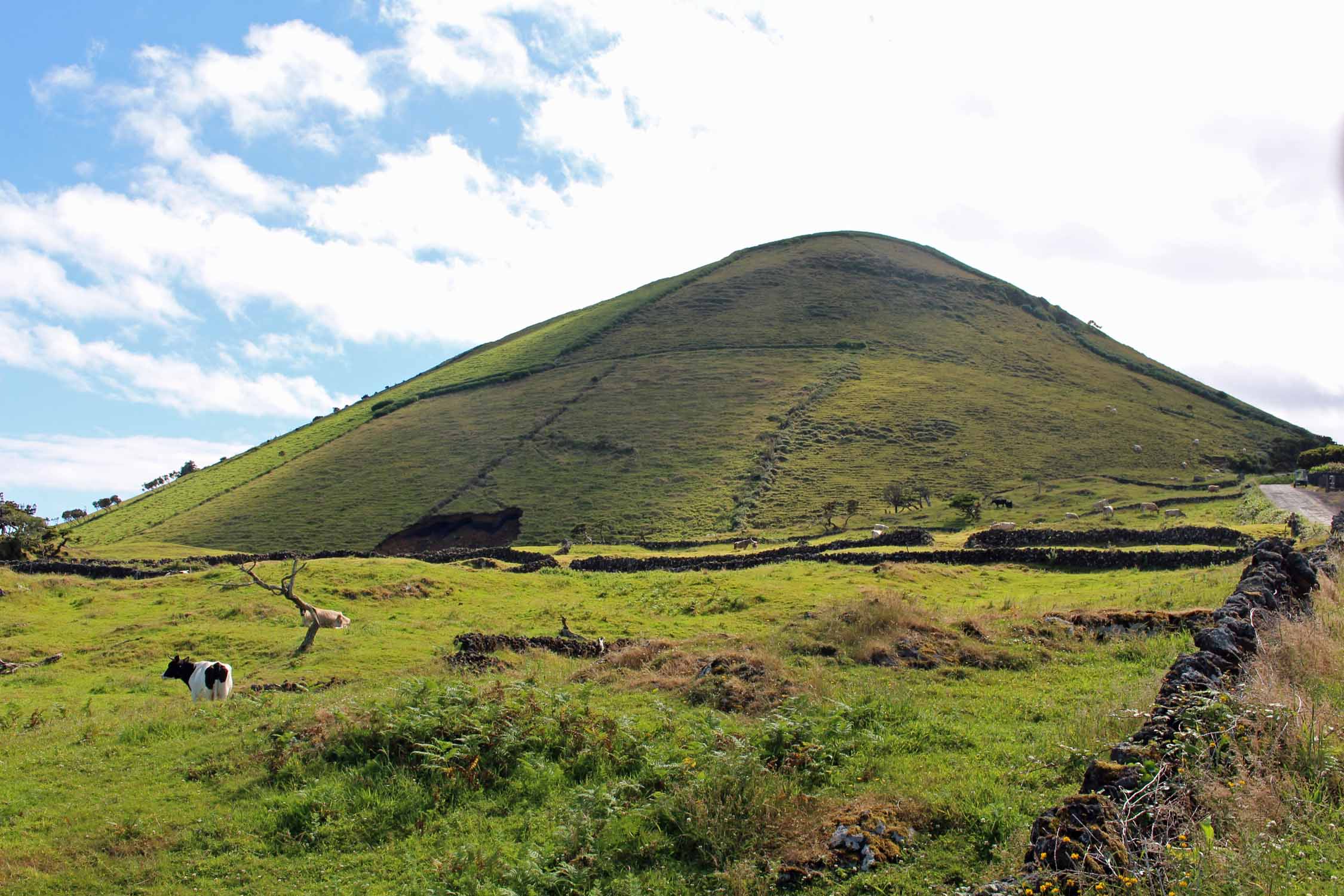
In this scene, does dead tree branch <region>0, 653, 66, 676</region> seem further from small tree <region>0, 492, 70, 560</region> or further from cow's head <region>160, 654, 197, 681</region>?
small tree <region>0, 492, 70, 560</region>

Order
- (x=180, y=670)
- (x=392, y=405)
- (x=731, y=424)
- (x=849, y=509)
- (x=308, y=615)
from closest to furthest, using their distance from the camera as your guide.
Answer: (x=180, y=670)
(x=308, y=615)
(x=849, y=509)
(x=731, y=424)
(x=392, y=405)

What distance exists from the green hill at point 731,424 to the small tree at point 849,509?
2.15 meters

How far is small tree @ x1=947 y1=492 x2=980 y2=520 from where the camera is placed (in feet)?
163

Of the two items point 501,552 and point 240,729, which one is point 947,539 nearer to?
point 501,552

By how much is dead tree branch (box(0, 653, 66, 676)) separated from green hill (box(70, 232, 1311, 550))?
118ft

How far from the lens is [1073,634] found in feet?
47.5

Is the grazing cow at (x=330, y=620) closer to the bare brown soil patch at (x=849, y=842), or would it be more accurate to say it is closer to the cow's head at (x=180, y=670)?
the cow's head at (x=180, y=670)

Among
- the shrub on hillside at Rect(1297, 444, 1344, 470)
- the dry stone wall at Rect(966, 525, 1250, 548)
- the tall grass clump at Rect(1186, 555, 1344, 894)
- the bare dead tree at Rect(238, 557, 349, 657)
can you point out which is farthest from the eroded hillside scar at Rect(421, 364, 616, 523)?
the tall grass clump at Rect(1186, 555, 1344, 894)

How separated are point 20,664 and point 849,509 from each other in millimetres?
42186

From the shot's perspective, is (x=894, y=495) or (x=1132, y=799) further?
(x=894, y=495)

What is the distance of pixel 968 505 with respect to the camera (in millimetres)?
49719

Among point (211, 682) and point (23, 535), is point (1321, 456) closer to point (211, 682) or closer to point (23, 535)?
point (211, 682)

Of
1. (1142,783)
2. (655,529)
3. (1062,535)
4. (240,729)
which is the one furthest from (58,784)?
(655,529)

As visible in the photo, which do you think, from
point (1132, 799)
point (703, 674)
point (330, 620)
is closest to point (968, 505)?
point (330, 620)
